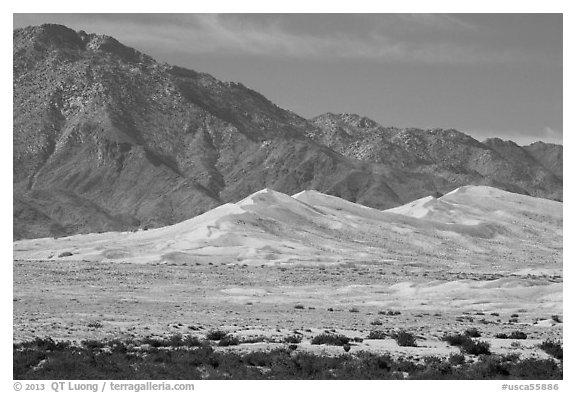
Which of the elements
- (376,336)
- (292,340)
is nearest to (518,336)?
(376,336)

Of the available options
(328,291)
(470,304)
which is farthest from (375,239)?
(470,304)

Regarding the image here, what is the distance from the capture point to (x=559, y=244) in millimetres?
140500

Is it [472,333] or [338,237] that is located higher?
[338,237]

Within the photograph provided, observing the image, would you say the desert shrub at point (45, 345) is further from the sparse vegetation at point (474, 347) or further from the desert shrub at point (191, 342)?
the sparse vegetation at point (474, 347)

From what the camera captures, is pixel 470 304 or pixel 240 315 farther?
pixel 470 304

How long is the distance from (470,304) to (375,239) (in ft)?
233

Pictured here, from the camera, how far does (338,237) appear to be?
126750 mm

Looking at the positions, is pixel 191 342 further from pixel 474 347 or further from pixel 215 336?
pixel 474 347

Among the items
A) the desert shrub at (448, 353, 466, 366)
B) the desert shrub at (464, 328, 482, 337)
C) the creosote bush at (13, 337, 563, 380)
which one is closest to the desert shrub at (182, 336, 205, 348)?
the creosote bush at (13, 337, 563, 380)

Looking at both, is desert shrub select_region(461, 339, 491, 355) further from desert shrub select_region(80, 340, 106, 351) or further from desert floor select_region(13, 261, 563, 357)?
desert shrub select_region(80, 340, 106, 351)

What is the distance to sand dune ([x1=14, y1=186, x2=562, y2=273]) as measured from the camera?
10869 cm

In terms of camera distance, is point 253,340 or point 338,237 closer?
point 253,340
